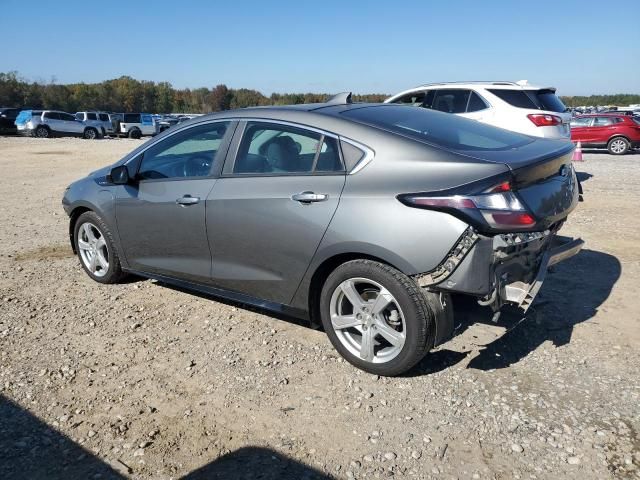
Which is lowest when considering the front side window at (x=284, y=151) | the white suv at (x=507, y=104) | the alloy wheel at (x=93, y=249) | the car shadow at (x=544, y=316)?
the car shadow at (x=544, y=316)

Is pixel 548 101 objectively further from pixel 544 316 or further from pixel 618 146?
pixel 618 146

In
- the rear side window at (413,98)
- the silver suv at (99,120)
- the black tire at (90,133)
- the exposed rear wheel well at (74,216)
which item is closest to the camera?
the exposed rear wheel well at (74,216)

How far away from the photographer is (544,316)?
4.15 meters

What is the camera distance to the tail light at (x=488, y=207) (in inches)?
114

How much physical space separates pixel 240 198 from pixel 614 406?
2630 millimetres

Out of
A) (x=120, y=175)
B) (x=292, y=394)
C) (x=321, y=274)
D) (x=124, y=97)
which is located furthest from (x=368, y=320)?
(x=124, y=97)

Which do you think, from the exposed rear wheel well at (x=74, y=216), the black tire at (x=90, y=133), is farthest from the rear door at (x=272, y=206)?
the black tire at (x=90, y=133)

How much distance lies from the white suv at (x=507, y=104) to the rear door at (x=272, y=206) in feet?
18.8

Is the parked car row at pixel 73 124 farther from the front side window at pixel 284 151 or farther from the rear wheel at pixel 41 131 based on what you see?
the front side window at pixel 284 151

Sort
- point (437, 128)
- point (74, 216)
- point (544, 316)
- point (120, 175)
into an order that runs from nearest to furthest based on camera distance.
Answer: point (437, 128) → point (544, 316) → point (120, 175) → point (74, 216)

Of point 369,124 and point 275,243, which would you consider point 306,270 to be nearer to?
point 275,243

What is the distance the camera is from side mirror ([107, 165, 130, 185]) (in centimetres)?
450

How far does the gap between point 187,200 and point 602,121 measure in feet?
60.8

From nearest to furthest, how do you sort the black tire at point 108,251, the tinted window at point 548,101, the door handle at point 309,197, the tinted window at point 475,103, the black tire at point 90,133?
the door handle at point 309,197
the black tire at point 108,251
the tinted window at point 548,101
the tinted window at point 475,103
the black tire at point 90,133
